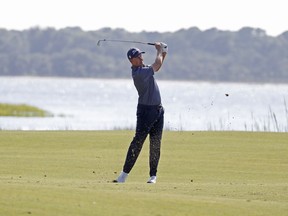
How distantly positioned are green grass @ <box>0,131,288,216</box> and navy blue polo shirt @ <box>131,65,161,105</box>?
1178mm

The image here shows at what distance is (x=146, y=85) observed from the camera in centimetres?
1560

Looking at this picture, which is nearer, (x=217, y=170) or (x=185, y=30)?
(x=217, y=170)

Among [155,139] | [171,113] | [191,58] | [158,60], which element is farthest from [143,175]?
[191,58]

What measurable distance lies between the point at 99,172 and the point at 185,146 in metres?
4.87

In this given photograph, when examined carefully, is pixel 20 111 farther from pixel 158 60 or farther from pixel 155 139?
pixel 158 60

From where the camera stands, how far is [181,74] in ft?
601

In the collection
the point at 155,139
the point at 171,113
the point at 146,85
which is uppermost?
the point at 146,85

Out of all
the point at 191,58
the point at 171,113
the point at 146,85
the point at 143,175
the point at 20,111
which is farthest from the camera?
the point at 191,58

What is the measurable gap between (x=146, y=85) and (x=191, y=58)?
167 metres

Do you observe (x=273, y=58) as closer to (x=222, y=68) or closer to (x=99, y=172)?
(x=222, y=68)

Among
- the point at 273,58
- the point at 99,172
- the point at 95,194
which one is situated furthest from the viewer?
the point at 273,58

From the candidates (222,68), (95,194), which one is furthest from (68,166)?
(222,68)

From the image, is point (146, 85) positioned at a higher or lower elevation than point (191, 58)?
lower

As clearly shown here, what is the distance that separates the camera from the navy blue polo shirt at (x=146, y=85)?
15586mm
